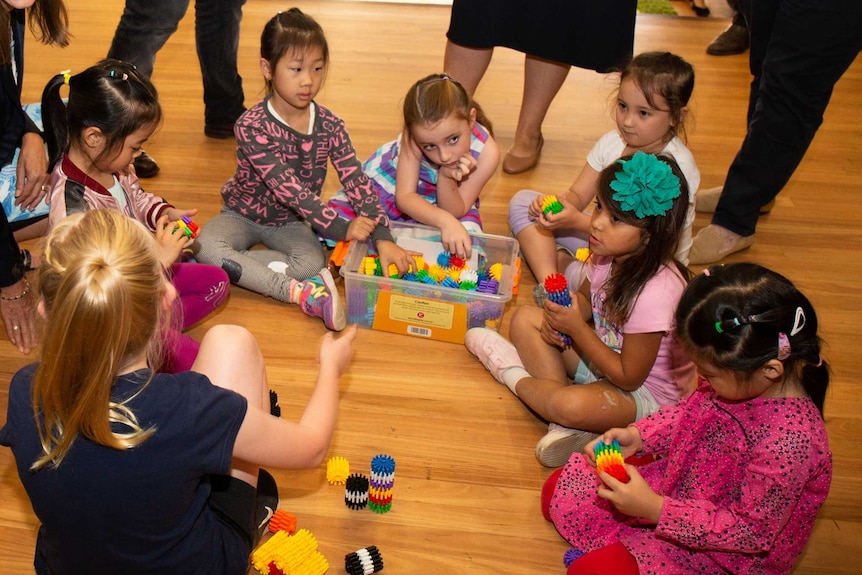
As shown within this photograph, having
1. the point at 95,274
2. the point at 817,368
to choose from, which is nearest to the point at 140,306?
the point at 95,274

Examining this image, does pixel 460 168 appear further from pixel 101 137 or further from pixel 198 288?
pixel 101 137

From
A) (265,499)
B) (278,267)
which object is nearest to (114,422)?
(265,499)

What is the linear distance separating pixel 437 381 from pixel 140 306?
91 cm

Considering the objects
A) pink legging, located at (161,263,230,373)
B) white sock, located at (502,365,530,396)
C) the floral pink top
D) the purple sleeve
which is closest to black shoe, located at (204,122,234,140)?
the purple sleeve

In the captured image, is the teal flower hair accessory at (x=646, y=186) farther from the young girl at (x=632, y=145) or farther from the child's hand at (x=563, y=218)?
the child's hand at (x=563, y=218)

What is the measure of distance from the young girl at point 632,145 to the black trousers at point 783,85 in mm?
314

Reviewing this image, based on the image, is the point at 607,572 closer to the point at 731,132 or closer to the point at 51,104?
the point at 51,104

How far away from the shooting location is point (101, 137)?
1.69 meters

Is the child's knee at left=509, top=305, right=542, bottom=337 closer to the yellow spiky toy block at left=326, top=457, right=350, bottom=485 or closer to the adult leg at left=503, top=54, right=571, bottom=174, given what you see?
the yellow spiky toy block at left=326, top=457, right=350, bottom=485

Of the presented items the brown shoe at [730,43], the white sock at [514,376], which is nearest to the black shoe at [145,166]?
the white sock at [514,376]

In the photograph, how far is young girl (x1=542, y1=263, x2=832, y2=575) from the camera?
117 centimetres

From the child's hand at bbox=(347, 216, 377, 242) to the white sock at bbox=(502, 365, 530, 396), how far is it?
48 centimetres

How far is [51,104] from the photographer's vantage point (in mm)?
1739

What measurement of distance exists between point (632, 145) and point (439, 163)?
46 cm
